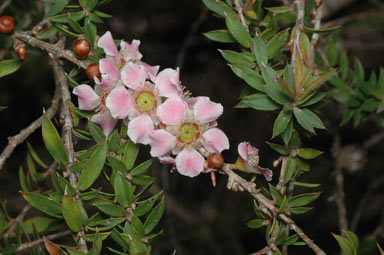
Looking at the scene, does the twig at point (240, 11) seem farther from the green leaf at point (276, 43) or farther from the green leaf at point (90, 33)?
the green leaf at point (90, 33)

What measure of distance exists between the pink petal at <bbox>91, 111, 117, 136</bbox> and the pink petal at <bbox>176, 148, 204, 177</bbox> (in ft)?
0.75

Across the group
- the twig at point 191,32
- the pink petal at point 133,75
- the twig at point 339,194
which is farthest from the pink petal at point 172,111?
the twig at point 191,32

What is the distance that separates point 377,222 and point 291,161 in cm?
196

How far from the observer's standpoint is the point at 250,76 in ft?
3.91

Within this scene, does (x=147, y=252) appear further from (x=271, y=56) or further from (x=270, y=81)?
(x=271, y=56)

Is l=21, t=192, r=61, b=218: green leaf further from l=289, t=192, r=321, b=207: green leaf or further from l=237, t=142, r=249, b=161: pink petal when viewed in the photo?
l=289, t=192, r=321, b=207: green leaf

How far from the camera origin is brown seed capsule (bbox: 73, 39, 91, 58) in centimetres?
123

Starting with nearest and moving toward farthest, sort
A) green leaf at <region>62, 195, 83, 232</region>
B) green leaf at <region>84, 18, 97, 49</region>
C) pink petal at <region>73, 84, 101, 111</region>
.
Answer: green leaf at <region>62, 195, 83, 232</region>
pink petal at <region>73, 84, 101, 111</region>
green leaf at <region>84, 18, 97, 49</region>

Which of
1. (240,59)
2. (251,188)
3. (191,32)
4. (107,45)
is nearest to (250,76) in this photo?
(240,59)

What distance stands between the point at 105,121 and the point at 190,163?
283 mm

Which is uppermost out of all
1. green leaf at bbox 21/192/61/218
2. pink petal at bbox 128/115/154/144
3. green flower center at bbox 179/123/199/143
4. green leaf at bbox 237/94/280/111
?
green leaf at bbox 237/94/280/111

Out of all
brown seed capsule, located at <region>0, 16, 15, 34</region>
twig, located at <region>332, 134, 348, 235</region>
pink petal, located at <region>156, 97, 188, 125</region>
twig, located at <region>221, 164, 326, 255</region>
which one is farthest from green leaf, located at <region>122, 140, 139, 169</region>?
twig, located at <region>332, 134, 348, 235</region>

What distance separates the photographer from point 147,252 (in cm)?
109

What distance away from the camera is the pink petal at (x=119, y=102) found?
1115mm
